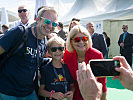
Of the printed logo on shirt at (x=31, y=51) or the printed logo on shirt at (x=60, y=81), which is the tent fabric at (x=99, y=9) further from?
the printed logo on shirt at (x=31, y=51)

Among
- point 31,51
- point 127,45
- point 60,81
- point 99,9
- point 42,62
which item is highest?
point 99,9

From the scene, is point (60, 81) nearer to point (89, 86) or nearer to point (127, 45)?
point (89, 86)

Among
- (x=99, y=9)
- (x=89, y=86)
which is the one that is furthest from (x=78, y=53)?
(x=99, y=9)

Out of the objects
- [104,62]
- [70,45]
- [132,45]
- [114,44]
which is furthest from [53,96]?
[114,44]

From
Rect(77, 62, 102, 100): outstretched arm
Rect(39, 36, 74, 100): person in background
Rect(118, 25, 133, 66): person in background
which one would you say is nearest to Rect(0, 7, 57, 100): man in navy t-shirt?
Rect(39, 36, 74, 100): person in background

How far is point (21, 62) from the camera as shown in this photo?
1598 millimetres

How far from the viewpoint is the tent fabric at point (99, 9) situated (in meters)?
7.11

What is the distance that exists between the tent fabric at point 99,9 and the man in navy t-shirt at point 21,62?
6063 millimetres

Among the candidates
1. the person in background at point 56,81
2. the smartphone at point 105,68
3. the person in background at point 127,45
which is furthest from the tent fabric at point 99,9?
the smartphone at point 105,68

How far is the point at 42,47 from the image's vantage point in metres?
1.83

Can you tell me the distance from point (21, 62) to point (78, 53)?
2.48ft

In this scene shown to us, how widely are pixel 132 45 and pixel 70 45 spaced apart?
16.7 feet

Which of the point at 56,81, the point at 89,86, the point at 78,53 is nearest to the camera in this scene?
the point at 89,86

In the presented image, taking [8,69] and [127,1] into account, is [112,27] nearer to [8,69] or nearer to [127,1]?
[127,1]
